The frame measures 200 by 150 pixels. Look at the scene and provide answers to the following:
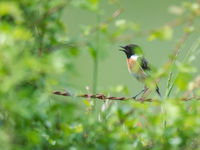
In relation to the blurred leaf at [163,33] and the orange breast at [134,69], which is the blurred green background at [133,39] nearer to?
the orange breast at [134,69]

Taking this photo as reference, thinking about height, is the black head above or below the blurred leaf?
above

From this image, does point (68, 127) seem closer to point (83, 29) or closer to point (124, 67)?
point (83, 29)

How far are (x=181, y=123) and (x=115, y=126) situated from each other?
0.23 metres

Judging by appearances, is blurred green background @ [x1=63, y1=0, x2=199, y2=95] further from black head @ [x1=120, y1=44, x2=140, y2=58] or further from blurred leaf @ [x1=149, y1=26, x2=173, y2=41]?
blurred leaf @ [x1=149, y1=26, x2=173, y2=41]

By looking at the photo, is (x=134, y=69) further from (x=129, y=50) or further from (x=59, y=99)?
(x=59, y=99)

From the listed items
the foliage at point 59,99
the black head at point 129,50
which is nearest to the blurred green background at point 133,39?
the black head at point 129,50

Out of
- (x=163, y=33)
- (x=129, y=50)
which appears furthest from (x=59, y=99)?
(x=129, y=50)

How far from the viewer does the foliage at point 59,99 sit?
6.44ft

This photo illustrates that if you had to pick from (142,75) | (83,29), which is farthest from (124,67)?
(83,29)

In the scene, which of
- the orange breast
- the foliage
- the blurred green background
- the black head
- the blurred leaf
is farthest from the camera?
the blurred green background

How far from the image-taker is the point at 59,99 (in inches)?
85.8

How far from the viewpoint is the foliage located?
6.44ft

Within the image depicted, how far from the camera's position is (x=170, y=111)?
199 cm

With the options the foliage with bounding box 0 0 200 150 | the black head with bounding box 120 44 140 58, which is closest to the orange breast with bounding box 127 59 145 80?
the black head with bounding box 120 44 140 58
